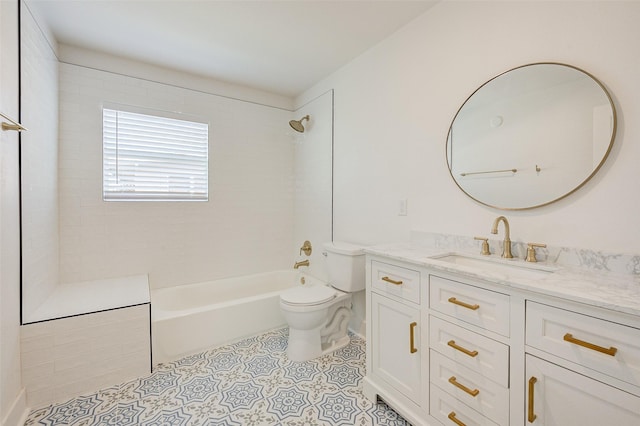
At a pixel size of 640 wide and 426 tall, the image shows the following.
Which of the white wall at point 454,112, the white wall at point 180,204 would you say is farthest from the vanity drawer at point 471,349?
the white wall at point 180,204

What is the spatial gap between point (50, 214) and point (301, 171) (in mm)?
2212

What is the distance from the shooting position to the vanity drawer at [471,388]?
1.09m

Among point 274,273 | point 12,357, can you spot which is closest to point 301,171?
point 274,273

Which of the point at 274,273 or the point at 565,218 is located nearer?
the point at 565,218

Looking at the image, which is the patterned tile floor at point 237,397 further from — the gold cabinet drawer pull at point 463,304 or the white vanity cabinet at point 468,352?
the gold cabinet drawer pull at point 463,304

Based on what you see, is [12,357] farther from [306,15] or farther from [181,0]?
[306,15]

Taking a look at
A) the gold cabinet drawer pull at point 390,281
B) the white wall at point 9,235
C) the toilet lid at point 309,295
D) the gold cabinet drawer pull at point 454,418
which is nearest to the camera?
the gold cabinet drawer pull at point 454,418

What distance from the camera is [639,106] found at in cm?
111

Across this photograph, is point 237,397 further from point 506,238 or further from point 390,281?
point 506,238

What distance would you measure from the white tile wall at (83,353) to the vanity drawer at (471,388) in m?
1.88

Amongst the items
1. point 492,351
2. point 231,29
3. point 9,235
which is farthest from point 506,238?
point 9,235

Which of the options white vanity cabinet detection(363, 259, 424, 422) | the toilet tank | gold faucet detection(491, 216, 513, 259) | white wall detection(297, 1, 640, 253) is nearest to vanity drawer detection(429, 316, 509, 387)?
white vanity cabinet detection(363, 259, 424, 422)

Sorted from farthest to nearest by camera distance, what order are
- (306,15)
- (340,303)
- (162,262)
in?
(162,262), (340,303), (306,15)

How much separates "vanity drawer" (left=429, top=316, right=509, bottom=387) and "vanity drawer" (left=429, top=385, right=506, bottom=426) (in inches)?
7.2
